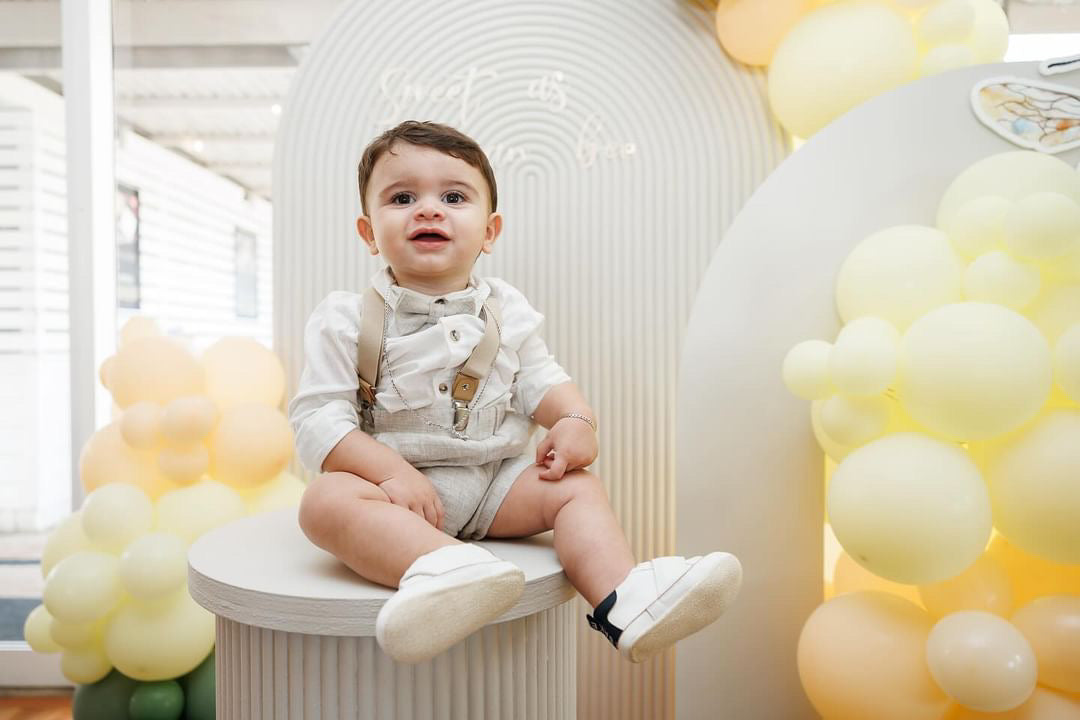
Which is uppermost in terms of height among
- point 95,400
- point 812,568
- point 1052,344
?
point 1052,344

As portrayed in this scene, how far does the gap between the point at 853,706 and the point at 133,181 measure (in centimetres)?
212

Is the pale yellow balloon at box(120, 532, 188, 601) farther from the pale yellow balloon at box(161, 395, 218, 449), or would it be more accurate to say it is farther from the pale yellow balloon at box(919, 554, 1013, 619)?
the pale yellow balloon at box(919, 554, 1013, 619)

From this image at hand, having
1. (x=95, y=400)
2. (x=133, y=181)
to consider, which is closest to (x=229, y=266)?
(x=133, y=181)

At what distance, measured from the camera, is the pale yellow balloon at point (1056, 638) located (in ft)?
3.29

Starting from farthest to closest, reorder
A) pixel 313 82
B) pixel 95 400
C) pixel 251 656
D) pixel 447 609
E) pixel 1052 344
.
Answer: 1. pixel 95 400
2. pixel 313 82
3. pixel 1052 344
4. pixel 251 656
5. pixel 447 609

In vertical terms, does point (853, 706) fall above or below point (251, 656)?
below

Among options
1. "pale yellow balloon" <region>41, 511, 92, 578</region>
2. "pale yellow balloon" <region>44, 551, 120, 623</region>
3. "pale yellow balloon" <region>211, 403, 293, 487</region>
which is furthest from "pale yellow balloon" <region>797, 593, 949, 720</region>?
"pale yellow balloon" <region>41, 511, 92, 578</region>

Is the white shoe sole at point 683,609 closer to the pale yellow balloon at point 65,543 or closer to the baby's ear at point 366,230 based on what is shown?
the baby's ear at point 366,230

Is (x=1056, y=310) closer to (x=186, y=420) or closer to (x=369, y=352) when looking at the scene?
(x=369, y=352)

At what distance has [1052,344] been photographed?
1.09 meters

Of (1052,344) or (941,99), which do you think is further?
(941,99)

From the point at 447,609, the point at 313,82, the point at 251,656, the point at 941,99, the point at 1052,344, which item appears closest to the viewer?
the point at 447,609

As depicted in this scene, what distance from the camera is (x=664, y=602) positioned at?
0.86m

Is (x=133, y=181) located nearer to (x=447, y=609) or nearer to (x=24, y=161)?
(x=24, y=161)
